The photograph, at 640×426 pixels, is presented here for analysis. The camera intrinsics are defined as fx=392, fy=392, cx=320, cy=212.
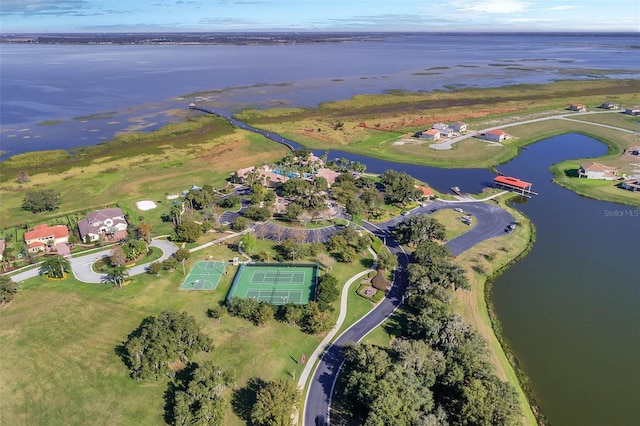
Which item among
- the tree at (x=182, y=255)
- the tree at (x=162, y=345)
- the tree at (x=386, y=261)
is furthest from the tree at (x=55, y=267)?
the tree at (x=386, y=261)

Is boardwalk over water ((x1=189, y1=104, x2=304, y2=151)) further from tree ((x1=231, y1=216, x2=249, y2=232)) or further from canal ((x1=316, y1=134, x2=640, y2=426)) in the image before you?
canal ((x1=316, y1=134, x2=640, y2=426))

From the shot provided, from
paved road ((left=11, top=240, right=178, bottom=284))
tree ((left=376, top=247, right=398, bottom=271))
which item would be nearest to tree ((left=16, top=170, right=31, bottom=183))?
paved road ((left=11, top=240, right=178, bottom=284))

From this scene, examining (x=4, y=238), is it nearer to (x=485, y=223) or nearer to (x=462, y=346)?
(x=462, y=346)

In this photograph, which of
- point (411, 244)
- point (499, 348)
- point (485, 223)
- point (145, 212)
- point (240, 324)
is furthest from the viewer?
point (145, 212)

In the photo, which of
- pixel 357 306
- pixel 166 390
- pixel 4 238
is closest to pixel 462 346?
pixel 357 306

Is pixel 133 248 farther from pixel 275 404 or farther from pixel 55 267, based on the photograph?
pixel 275 404

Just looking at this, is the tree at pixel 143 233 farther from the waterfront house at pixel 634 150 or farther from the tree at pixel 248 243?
the waterfront house at pixel 634 150
